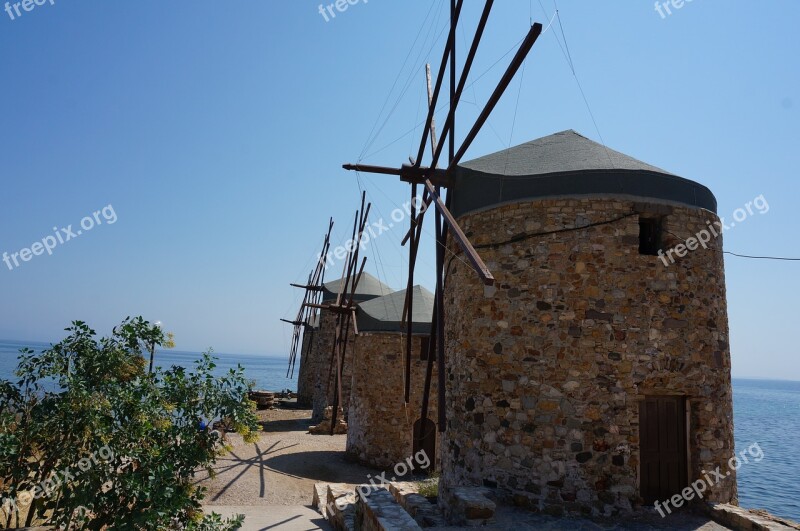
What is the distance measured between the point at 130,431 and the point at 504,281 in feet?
17.4

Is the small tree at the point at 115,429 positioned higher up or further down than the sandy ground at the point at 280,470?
higher up

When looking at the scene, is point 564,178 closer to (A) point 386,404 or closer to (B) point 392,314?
(B) point 392,314

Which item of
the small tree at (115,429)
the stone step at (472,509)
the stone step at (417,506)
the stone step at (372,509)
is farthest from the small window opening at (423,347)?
the small tree at (115,429)

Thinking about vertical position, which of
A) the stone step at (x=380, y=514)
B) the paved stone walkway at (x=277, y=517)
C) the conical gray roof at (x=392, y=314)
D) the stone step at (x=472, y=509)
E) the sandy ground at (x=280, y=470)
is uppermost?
the conical gray roof at (x=392, y=314)

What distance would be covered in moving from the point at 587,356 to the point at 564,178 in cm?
258

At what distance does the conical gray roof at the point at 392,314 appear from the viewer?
1669 cm

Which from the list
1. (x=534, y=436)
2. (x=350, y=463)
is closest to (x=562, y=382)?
(x=534, y=436)

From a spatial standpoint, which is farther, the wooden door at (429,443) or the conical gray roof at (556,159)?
the wooden door at (429,443)

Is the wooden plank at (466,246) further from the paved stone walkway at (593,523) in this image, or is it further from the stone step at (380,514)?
the stone step at (380,514)

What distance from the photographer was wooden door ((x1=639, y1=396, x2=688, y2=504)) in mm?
7523

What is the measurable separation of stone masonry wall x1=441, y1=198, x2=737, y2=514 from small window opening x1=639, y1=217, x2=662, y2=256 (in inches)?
5.5

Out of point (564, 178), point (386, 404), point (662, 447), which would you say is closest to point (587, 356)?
point (662, 447)

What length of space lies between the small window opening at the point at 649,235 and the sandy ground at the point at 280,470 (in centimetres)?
858

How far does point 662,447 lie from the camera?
761 cm
